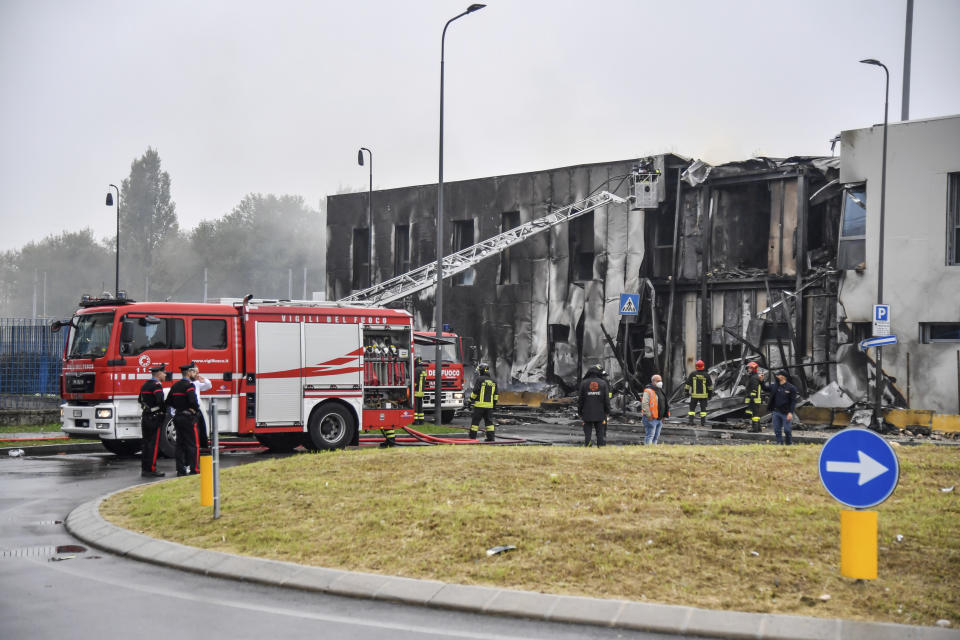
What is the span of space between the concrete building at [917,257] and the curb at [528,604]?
23.8m

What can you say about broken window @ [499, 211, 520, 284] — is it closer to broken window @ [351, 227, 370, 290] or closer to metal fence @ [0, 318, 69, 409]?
broken window @ [351, 227, 370, 290]

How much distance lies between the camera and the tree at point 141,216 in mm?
107375

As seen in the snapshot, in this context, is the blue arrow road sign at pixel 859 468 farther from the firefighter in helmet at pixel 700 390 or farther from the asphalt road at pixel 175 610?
the firefighter in helmet at pixel 700 390

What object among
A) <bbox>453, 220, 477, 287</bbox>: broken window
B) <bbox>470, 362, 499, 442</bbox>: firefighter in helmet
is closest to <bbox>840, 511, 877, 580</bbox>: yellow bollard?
<bbox>470, 362, 499, 442</bbox>: firefighter in helmet

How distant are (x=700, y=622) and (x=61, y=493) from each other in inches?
386

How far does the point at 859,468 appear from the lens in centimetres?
673

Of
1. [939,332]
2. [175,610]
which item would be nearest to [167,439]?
[175,610]

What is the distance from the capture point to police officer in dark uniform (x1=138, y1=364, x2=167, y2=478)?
15.1 meters

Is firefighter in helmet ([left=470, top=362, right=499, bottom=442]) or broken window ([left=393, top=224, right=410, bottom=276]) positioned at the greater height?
broken window ([left=393, top=224, right=410, bottom=276])

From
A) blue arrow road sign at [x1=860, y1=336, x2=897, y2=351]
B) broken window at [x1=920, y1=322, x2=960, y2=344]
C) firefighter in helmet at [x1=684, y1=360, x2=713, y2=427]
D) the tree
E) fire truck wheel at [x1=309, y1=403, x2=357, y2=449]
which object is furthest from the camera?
the tree

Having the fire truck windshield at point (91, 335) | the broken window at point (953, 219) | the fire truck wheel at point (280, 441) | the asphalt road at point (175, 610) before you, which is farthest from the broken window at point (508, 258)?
the asphalt road at point (175, 610)

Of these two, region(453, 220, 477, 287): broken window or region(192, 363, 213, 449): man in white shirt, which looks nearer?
A: region(192, 363, 213, 449): man in white shirt

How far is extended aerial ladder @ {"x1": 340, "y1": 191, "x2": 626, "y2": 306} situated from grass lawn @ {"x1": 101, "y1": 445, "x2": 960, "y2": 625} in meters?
24.0

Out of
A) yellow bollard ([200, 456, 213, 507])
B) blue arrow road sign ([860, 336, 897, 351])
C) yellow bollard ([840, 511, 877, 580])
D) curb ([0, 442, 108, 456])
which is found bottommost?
curb ([0, 442, 108, 456])
